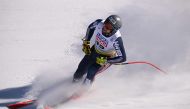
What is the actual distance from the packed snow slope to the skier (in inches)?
23.5

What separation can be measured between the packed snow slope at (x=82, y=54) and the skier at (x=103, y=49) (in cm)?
60

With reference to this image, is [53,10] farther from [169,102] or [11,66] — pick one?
[169,102]

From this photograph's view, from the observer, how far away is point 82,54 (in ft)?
37.9

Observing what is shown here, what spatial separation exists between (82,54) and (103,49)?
2.65 metres

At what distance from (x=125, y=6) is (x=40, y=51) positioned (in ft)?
16.9

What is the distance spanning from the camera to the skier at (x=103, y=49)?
857 cm

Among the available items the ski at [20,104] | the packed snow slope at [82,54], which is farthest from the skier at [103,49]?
the ski at [20,104]

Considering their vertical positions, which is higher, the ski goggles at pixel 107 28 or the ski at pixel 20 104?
the ski goggles at pixel 107 28

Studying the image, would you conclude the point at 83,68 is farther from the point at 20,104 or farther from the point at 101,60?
the point at 20,104

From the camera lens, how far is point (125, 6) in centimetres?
1580

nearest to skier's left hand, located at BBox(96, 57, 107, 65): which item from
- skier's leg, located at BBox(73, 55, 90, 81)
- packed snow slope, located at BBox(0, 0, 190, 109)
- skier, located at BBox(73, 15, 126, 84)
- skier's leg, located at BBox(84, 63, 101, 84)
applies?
skier, located at BBox(73, 15, 126, 84)

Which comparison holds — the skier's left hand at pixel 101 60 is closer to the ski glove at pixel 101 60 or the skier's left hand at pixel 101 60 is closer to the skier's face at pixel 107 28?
the ski glove at pixel 101 60

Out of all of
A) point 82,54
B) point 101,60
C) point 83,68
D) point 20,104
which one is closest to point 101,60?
point 101,60

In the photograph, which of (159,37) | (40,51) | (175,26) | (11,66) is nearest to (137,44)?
(159,37)
